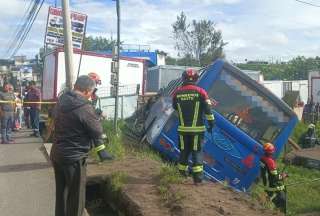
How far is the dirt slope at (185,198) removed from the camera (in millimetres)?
6137

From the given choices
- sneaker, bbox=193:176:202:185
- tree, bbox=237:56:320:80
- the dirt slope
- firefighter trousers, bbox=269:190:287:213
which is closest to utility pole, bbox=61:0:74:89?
the dirt slope

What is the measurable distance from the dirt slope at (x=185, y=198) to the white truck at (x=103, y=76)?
837 centimetres

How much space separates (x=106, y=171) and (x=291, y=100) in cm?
2477

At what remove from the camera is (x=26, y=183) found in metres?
9.19

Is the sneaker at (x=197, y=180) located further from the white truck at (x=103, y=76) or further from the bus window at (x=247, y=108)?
the white truck at (x=103, y=76)

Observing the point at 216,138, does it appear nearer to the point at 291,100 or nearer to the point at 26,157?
the point at 26,157

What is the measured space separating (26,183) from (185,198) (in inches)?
145

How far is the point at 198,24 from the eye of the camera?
55188 mm

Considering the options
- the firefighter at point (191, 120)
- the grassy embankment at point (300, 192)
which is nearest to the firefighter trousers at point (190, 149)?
the firefighter at point (191, 120)

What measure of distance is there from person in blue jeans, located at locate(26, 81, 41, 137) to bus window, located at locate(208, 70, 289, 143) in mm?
8231

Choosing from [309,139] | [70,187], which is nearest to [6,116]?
[309,139]

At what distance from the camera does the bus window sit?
409 inches

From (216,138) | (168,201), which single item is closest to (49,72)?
(216,138)

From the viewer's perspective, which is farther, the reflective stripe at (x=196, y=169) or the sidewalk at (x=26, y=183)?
the reflective stripe at (x=196, y=169)
